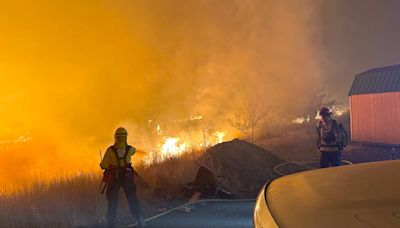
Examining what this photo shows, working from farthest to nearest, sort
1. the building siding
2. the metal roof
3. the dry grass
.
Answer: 1. the metal roof
2. the building siding
3. the dry grass

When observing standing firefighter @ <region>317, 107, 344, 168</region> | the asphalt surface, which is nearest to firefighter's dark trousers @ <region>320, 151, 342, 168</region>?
standing firefighter @ <region>317, 107, 344, 168</region>

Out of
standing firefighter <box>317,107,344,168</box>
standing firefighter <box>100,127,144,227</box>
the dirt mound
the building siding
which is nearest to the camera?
standing firefighter <box>100,127,144,227</box>

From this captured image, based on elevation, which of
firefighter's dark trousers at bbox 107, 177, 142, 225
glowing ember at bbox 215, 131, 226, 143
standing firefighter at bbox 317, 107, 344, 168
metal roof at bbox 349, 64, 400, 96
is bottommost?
glowing ember at bbox 215, 131, 226, 143

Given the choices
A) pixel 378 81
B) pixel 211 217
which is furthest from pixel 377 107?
pixel 211 217

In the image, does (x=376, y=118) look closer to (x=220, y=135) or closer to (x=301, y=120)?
(x=220, y=135)

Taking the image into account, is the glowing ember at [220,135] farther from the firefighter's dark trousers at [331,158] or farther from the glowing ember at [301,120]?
the firefighter's dark trousers at [331,158]

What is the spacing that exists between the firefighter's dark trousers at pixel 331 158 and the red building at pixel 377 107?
9.00 metres

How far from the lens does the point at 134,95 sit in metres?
33.0

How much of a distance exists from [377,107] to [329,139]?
32.6ft

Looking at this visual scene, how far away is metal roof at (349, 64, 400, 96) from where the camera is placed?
17344mm

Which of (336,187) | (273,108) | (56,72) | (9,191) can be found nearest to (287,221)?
(336,187)

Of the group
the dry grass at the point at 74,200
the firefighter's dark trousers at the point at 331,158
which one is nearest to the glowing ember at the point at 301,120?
the dry grass at the point at 74,200

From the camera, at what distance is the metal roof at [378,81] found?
17.3 m

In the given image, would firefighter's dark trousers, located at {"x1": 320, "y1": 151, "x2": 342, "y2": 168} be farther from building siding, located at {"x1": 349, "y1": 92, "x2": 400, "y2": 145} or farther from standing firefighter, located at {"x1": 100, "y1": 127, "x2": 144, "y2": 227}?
building siding, located at {"x1": 349, "y1": 92, "x2": 400, "y2": 145}
